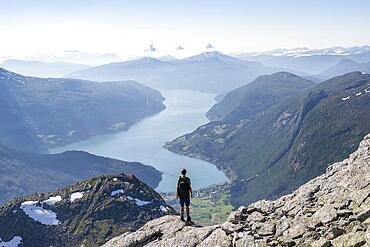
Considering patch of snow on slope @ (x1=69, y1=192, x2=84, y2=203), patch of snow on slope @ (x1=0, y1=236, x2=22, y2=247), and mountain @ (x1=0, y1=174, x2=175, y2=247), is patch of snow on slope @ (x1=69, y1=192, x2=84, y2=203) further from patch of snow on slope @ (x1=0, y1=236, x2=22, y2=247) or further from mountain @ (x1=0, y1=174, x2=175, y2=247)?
patch of snow on slope @ (x1=0, y1=236, x2=22, y2=247)

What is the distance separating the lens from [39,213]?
150375 millimetres

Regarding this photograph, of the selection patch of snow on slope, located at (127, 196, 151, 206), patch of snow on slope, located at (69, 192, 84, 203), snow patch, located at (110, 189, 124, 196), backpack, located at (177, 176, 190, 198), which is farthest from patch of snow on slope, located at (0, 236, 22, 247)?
backpack, located at (177, 176, 190, 198)

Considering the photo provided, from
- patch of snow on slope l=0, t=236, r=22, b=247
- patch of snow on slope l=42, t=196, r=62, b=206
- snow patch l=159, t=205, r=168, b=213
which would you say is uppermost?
snow patch l=159, t=205, r=168, b=213

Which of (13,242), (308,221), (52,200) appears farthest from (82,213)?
(308,221)

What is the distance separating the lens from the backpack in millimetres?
34969

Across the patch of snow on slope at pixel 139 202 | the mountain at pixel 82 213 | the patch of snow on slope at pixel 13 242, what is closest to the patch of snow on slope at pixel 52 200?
the mountain at pixel 82 213

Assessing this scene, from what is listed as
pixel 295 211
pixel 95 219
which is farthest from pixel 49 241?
pixel 295 211

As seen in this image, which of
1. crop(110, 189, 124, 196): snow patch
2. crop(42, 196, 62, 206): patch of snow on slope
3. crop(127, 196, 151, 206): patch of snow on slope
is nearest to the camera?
crop(127, 196, 151, 206): patch of snow on slope

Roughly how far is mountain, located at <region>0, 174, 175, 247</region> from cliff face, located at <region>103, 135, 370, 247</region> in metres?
112

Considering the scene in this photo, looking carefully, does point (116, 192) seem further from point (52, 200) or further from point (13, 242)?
point (13, 242)

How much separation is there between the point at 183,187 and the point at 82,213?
12970cm

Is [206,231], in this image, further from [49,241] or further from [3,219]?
[3,219]

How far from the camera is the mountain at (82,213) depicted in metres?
141

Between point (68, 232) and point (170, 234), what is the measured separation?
119 m
